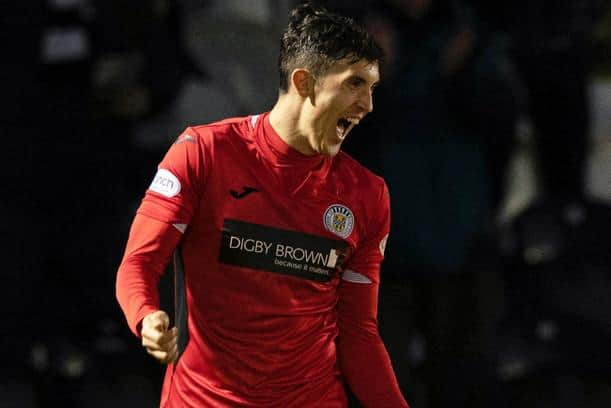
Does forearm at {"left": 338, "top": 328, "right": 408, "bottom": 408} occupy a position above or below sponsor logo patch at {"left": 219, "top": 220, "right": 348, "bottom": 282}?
below

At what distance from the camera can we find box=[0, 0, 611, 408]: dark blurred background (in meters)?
4.15

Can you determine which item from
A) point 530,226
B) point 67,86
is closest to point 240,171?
point 67,86

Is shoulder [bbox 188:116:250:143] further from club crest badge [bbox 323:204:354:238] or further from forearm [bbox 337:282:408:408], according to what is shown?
forearm [bbox 337:282:408:408]

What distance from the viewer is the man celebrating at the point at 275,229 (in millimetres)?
2750

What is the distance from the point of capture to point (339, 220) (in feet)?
9.36

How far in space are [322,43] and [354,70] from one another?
0.10 meters

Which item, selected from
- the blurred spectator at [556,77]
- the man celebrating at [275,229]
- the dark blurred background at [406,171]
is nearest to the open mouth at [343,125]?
the man celebrating at [275,229]

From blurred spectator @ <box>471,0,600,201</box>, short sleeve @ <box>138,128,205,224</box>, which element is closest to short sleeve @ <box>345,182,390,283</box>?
short sleeve @ <box>138,128,205,224</box>

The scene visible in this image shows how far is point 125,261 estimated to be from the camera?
2.66m

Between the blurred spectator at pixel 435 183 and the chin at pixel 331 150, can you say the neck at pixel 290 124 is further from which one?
the blurred spectator at pixel 435 183

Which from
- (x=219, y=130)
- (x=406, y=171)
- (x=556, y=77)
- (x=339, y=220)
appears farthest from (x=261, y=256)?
(x=556, y=77)

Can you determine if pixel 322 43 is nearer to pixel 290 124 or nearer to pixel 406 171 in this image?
pixel 290 124

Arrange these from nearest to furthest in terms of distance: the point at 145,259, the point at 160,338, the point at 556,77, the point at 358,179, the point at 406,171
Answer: the point at 160,338 < the point at 145,259 < the point at 358,179 < the point at 406,171 < the point at 556,77

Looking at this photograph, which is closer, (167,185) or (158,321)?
(158,321)
